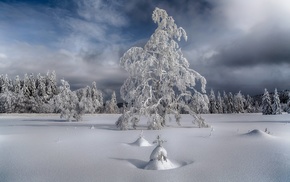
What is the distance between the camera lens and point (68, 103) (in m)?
37.4

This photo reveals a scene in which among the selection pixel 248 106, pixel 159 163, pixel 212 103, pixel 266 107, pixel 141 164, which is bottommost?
pixel 141 164

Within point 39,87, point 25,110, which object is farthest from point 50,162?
point 39,87

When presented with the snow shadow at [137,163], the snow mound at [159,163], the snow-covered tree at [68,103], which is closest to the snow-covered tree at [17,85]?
the snow-covered tree at [68,103]

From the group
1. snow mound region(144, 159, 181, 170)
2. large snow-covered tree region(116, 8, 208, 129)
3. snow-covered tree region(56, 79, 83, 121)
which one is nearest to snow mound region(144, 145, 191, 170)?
snow mound region(144, 159, 181, 170)

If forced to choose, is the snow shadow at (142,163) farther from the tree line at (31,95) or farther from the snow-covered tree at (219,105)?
the snow-covered tree at (219,105)

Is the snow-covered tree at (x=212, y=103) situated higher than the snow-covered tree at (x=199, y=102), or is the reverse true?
the snow-covered tree at (x=212, y=103)

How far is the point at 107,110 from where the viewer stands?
100562 millimetres

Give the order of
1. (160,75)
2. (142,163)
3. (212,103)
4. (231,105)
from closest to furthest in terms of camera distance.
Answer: (142,163) → (160,75) → (212,103) → (231,105)

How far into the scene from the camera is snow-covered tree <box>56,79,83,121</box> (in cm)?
3716

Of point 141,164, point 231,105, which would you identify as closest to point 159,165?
point 141,164

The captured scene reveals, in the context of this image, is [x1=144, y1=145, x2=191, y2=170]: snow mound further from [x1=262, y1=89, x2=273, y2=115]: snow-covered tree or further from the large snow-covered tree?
[x1=262, y1=89, x2=273, y2=115]: snow-covered tree

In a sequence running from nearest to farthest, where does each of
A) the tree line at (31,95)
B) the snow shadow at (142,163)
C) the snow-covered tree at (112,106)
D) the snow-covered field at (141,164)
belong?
the snow-covered field at (141,164) → the snow shadow at (142,163) → the tree line at (31,95) → the snow-covered tree at (112,106)

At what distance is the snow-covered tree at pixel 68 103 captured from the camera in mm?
37156

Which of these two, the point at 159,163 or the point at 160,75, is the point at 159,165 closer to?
the point at 159,163
